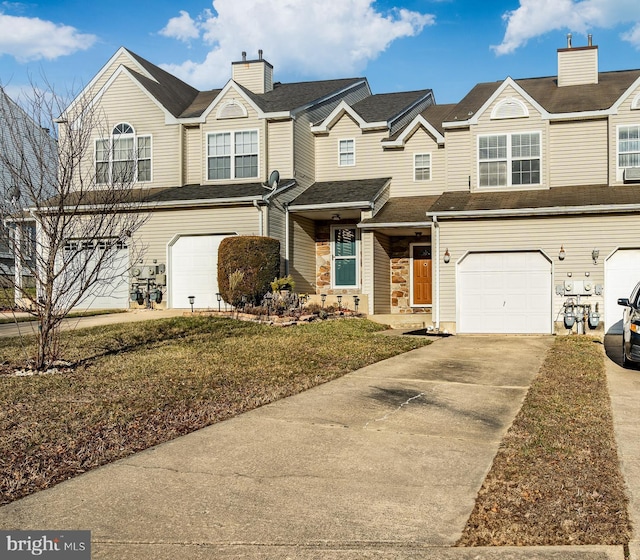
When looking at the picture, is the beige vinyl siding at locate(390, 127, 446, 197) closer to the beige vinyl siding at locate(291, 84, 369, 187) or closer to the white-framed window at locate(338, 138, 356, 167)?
the white-framed window at locate(338, 138, 356, 167)

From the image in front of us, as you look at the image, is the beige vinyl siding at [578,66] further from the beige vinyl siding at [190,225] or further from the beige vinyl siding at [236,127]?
the beige vinyl siding at [190,225]

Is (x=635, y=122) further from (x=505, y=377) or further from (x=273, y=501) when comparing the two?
(x=273, y=501)

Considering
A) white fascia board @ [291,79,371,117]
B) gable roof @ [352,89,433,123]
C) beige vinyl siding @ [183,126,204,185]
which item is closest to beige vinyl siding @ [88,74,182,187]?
beige vinyl siding @ [183,126,204,185]

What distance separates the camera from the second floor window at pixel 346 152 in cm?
2333

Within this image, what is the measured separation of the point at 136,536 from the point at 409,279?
1912cm

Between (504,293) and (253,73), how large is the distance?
1321cm

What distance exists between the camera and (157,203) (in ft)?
67.1

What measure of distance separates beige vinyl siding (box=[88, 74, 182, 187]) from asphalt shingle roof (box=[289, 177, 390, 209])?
14.7 feet

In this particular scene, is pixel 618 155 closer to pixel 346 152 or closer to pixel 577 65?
pixel 577 65

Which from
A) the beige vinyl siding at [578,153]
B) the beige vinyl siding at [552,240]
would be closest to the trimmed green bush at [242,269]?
the beige vinyl siding at [552,240]

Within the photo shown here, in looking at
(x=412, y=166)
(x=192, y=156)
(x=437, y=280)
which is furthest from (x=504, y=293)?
(x=192, y=156)

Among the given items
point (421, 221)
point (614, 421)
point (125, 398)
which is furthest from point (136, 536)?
point (421, 221)

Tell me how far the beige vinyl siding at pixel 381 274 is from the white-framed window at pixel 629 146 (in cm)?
743

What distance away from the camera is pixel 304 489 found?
5.03 meters
